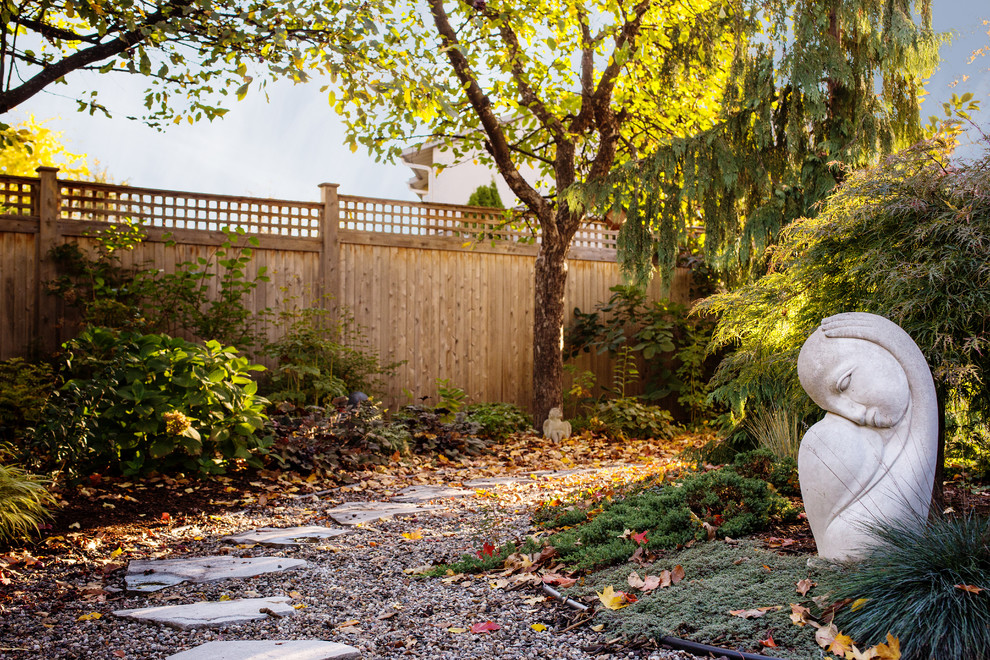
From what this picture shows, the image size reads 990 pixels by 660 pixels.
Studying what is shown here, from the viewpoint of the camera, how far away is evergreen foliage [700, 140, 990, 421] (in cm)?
300

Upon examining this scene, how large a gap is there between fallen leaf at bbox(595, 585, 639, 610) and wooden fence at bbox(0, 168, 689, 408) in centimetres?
596

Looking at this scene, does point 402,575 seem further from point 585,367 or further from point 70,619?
point 585,367

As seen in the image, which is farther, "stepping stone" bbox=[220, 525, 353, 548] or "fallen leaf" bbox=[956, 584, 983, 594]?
"stepping stone" bbox=[220, 525, 353, 548]

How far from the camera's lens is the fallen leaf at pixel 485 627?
253cm

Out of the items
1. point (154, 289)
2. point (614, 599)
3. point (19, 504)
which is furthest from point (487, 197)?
point (614, 599)

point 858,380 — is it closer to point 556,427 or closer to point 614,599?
point 614,599

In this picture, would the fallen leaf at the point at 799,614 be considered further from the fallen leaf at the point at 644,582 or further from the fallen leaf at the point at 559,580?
the fallen leaf at the point at 559,580

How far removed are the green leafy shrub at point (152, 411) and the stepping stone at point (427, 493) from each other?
3.62 feet

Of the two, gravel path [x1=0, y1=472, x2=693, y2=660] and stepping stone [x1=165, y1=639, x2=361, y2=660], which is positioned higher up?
stepping stone [x1=165, y1=639, x2=361, y2=660]

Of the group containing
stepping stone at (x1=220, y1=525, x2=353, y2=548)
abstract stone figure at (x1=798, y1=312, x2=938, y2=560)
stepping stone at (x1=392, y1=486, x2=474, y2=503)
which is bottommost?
stepping stone at (x1=392, y1=486, x2=474, y2=503)

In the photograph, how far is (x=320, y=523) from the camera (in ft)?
14.4

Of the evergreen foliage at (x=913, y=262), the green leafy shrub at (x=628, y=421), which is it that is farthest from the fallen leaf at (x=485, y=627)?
the green leafy shrub at (x=628, y=421)

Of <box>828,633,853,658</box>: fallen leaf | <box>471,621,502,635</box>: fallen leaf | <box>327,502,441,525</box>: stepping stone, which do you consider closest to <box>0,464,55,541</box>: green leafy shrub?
<box>327,502,441,525</box>: stepping stone

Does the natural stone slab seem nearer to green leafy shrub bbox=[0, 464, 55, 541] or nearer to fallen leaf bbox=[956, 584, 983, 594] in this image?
green leafy shrub bbox=[0, 464, 55, 541]
